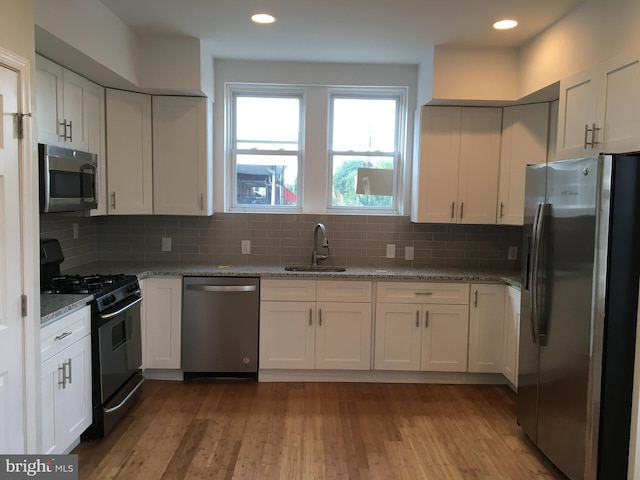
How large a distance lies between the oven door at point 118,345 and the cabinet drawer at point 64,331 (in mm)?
111

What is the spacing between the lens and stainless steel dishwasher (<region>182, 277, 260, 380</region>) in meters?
3.76

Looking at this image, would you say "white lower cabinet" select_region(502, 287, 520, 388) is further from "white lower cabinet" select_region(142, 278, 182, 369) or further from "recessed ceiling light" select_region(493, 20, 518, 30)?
"white lower cabinet" select_region(142, 278, 182, 369)

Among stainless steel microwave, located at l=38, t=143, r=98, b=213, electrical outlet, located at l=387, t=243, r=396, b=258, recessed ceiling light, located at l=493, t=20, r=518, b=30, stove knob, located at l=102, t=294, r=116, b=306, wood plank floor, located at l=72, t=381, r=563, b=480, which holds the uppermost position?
recessed ceiling light, located at l=493, t=20, r=518, b=30

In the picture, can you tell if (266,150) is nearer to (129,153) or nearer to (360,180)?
(360,180)

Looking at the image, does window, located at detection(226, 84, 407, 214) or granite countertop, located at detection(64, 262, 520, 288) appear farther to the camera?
window, located at detection(226, 84, 407, 214)

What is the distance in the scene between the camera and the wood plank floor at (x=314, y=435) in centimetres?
261

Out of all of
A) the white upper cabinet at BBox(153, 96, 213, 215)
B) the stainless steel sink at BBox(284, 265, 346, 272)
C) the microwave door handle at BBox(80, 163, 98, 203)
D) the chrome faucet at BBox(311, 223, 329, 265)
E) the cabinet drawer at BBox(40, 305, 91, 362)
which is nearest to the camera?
the cabinet drawer at BBox(40, 305, 91, 362)

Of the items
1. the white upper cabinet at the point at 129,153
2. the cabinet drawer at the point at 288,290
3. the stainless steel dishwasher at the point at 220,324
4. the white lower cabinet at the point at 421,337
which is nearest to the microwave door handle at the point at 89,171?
the white upper cabinet at the point at 129,153

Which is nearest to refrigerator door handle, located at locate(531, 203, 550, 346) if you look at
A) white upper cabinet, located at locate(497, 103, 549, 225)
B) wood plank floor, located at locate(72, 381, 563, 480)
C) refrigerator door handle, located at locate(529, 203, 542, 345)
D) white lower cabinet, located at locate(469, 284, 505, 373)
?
refrigerator door handle, located at locate(529, 203, 542, 345)

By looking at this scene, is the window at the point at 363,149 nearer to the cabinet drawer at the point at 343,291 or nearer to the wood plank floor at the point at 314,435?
the cabinet drawer at the point at 343,291

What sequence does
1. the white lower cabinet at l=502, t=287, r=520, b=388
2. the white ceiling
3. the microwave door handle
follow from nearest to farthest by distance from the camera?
the white ceiling
the microwave door handle
the white lower cabinet at l=502, t=287, r=520, b=388

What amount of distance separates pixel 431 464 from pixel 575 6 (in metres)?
2.85

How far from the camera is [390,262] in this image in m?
4.34

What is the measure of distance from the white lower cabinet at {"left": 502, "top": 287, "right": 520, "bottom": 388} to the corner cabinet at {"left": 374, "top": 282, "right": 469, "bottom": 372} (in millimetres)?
297
